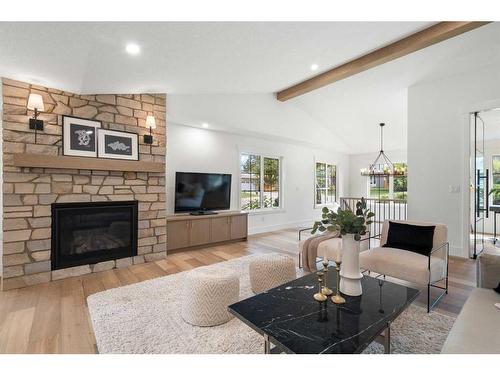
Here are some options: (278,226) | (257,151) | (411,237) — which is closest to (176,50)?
(411,237)

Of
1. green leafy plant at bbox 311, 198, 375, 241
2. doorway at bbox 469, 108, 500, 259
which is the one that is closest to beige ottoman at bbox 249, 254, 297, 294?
green leafy plant at bbox 311, 198, 375, 241

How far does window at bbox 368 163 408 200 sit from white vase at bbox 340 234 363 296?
7.21 metres

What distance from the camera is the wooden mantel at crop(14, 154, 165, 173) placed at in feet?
9.69

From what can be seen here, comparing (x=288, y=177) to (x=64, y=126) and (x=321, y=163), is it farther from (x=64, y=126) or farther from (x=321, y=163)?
(x=64, y=126)

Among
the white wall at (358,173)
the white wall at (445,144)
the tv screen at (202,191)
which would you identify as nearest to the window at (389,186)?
the white wall at (358,173)

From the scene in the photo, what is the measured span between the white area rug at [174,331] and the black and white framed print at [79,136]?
196cm

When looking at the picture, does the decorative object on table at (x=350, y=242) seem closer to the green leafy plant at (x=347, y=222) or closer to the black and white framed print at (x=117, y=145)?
the green leafy plant at (x=347, y=222)

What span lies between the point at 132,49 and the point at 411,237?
12.2ft

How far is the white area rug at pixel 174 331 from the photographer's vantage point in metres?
1.86

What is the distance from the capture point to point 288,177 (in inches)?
288

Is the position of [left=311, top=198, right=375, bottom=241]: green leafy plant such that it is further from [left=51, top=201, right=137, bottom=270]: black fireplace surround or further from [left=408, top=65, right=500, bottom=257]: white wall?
[left=408, top=65, right=500, bottom=257]: white wall
